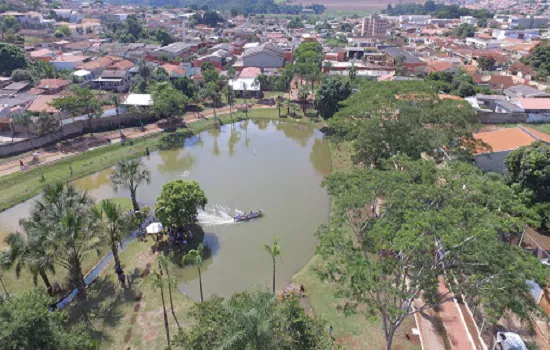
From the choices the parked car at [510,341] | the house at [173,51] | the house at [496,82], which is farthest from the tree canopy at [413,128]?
the house at [173,51]

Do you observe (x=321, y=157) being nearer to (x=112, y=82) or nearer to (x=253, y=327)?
(x=253, y=327)

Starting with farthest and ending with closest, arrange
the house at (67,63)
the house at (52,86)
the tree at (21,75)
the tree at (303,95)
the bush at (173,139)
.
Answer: the house at (67,63)
the tree at (21,75)
the house at (52,86)
the tree at (303,95)
the bush at (173,139)

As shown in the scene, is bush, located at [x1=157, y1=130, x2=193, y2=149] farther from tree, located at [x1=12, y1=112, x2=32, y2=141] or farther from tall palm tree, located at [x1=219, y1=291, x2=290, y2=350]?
tall palm tree, located at [x1=219, y1=291, x2=290, y2=350]

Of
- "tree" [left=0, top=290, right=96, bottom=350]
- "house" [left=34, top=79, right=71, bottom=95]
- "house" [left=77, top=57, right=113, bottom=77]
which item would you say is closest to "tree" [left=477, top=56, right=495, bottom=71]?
"house" [left=77, top=57, right=113, bottom=77]

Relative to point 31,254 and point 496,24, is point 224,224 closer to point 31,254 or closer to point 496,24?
point 31,254

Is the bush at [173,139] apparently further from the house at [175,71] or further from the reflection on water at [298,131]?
the house at [175,71]

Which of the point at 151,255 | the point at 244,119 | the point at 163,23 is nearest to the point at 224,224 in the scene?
the point at 151,255

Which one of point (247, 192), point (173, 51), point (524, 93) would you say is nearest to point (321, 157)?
point (247, 192)
